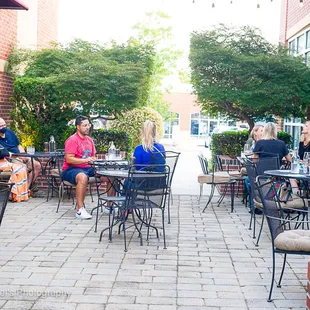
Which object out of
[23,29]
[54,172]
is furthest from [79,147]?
[23,29]

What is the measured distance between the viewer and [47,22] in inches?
639

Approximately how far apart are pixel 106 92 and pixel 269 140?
3601 millimetres

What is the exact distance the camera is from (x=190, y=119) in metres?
48.2

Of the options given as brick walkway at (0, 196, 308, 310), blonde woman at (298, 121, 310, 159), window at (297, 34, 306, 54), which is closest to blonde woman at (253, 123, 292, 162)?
blonde woman at (298, 121, 310, 159)

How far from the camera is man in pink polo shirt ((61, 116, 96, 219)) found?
25.9ft

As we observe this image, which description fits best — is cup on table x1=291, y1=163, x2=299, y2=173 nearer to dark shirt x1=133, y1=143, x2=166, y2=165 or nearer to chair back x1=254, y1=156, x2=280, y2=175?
chair back x1=254, y1=156, x2=280, y2=175

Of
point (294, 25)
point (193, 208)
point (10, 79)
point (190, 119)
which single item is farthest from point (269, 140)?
point (190, 119)

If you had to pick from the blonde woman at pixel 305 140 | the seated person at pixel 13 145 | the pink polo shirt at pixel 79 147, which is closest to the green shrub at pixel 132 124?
the seated person at pixel 13 145

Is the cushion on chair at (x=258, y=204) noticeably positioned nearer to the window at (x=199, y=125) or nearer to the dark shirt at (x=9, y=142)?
the dark shirt at (x=9, y=142)

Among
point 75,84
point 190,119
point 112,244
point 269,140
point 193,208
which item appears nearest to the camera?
point 112,244

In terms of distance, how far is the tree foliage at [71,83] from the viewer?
10.6m

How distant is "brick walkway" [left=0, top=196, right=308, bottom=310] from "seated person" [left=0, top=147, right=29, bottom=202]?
1.39 m

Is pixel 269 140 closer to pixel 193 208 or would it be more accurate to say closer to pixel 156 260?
pixel 193 208

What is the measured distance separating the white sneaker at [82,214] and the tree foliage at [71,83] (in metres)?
3.33
